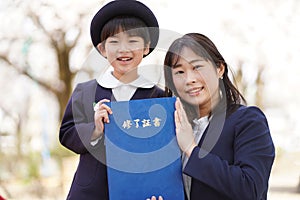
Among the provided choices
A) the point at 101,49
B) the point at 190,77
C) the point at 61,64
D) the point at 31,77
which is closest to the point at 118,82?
the point at 101,49

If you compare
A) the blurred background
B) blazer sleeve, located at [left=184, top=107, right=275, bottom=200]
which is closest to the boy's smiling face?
blazer sleeve, located at [left=184, top=107, right=275, bottom=200]

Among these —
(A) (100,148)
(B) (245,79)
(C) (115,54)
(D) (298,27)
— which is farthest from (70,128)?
(D) (298,27)

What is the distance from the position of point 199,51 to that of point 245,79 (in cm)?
362

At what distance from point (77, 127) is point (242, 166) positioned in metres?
0.41

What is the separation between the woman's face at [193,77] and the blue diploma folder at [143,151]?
0.07 metres

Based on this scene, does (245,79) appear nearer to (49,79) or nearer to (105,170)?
(49,79)

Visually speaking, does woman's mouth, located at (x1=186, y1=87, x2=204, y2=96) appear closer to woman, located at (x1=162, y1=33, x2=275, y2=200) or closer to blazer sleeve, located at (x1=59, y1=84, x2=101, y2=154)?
woman, located at (x1=162, y1=33, x2=275, y2=200)

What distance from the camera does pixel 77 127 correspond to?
137 centimetres

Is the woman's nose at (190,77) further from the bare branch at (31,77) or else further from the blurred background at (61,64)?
the bare branch at (31,77)

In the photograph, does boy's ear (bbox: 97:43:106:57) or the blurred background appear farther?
the blurred background

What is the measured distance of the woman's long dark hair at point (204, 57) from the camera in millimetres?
Result: 1316

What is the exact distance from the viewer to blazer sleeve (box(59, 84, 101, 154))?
4.41ft

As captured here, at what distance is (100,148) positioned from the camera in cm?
137

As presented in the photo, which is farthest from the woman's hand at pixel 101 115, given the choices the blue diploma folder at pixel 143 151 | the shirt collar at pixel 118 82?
the shirt collar at pixel 118 82
